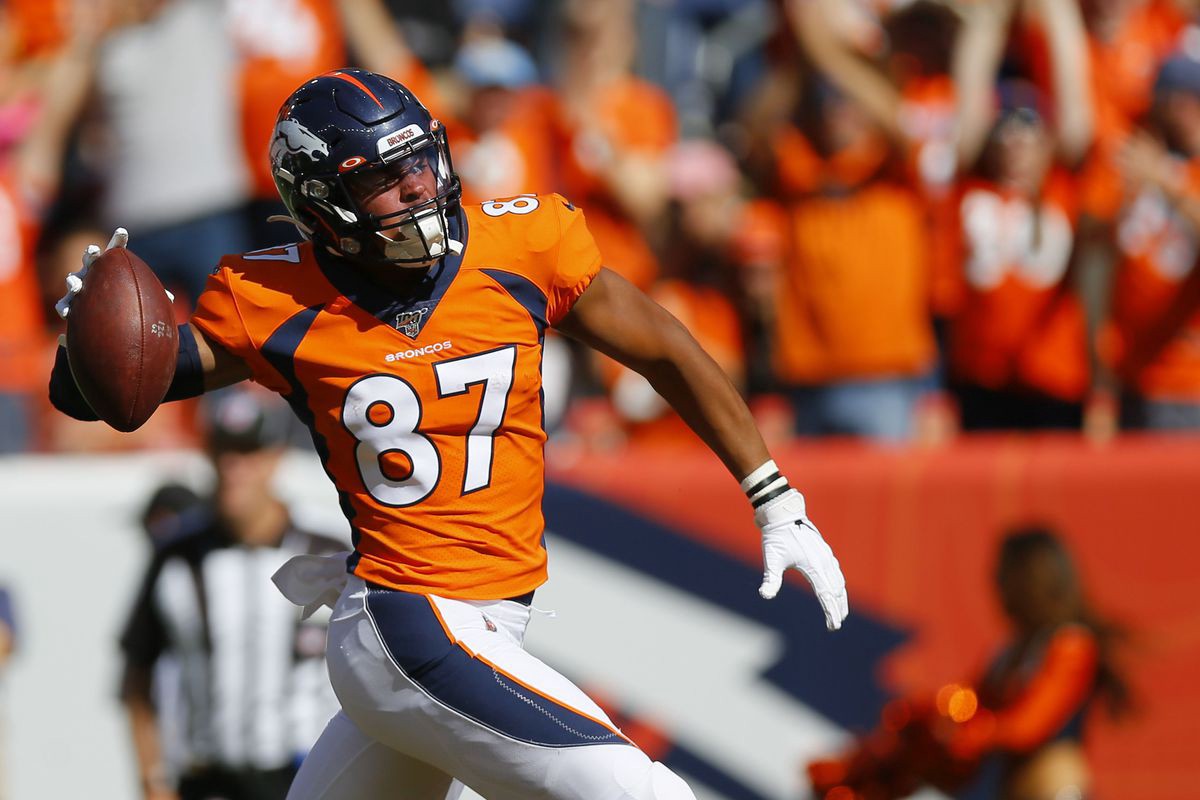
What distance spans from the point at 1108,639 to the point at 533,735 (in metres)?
3.34

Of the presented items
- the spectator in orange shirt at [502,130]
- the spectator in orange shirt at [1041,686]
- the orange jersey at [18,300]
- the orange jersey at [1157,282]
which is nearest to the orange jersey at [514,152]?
the spectator in orange shirt at [502,130]

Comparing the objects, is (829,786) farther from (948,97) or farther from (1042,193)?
(948,97)

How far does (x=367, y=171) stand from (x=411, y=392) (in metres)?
0.44

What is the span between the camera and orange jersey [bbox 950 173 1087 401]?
676cm

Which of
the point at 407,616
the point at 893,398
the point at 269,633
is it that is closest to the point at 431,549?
the point at 407,616

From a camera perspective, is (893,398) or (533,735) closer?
(533,735)

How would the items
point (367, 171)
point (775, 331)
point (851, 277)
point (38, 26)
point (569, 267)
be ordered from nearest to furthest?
point (367, 171) → point (569, 267) → point (851, 277) → point (775, 331) → point (38, 26)

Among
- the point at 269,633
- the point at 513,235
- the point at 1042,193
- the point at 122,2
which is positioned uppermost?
the point at 513,235

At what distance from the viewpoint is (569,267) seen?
3709mm

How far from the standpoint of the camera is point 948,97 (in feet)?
24.1

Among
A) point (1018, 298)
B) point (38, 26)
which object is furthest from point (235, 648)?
point (38, 26)

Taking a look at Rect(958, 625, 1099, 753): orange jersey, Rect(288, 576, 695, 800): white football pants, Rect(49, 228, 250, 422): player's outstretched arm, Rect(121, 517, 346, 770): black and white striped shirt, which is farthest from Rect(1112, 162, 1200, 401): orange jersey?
Rect(49, 228, 250, 422): player's outstretched arm

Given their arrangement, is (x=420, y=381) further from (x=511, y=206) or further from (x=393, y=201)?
(x=511, y=206)

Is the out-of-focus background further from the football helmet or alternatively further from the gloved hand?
the football helmet
